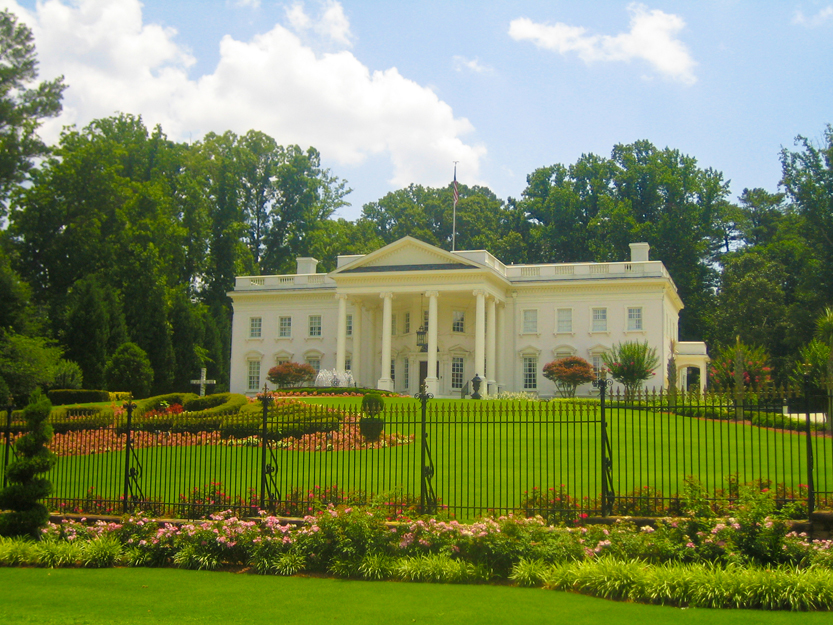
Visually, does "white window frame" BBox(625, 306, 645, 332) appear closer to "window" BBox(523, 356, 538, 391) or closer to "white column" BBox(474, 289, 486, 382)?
"window" BBox(523, 356, 538, 391)

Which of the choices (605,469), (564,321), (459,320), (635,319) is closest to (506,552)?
(605,469)

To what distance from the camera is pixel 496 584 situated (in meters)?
A: 10.7

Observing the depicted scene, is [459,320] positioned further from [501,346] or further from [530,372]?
[530,372]

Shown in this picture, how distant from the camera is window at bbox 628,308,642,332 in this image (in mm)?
47250

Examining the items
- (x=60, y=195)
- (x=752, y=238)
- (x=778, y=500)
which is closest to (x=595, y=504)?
(x=778, y=500)

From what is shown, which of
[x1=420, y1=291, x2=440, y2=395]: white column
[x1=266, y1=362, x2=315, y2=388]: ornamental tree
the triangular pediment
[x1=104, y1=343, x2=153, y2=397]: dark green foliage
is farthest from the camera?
[x1=266, y1=362, x2=315, y2=388]: ornamental tree

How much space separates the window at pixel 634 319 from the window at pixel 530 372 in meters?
5.86

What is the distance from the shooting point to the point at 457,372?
164 feet

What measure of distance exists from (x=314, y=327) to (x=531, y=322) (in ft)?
45.7

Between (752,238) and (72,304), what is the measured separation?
56.5 m

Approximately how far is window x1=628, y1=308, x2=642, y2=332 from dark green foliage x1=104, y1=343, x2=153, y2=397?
26.9m

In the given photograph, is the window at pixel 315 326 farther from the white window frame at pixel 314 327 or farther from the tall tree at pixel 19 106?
the tall tree at pixel 19 106

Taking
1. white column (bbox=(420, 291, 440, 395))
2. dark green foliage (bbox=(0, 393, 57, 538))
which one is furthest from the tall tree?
dark green foliage (bbox=(0, 393, 57, 538))

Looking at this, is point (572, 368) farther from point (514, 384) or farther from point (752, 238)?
point (752, 238)
